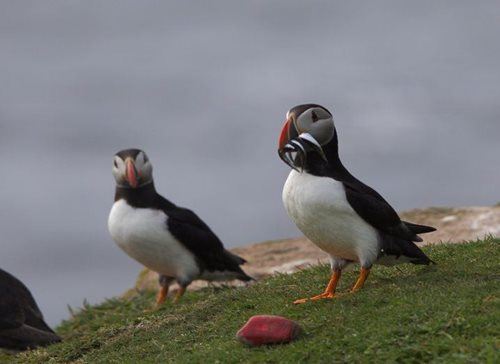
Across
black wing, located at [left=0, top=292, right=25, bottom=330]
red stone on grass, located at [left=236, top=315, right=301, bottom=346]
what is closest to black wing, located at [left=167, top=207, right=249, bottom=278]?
black wing, located at [left=0, top=292, right=25, bottom=330]

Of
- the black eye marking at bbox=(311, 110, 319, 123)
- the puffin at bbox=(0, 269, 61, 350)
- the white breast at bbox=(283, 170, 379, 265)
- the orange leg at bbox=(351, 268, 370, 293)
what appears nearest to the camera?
the white breast at bbox=(283, 170, 379, 265)

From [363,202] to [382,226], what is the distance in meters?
0.36

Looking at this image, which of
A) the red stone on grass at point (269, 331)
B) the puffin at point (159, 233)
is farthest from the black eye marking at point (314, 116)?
the puffin at point (159, 233)

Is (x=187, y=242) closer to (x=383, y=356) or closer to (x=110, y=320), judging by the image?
(x=110, y=320)

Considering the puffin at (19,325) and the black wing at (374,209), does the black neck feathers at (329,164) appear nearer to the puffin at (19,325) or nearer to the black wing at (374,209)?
the black wing at (374,209)

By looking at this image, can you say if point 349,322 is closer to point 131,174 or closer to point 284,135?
point 284,135

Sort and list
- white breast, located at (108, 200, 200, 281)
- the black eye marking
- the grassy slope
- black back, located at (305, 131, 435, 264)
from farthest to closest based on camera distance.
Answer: white breast, located at (108, 200, 200, 281), the black eye marking, black back, located at (305, 131, 435, 264), the grassy slope

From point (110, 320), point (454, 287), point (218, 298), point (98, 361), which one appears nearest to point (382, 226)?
point (454, 287)

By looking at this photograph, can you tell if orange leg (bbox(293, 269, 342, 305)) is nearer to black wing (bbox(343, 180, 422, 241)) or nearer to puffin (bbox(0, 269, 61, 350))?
black wing (bbox(343, 180, 422, 241))

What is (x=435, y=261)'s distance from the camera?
1005 centimetres

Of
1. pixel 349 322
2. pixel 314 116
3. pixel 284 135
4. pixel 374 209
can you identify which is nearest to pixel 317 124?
pixel 314 116

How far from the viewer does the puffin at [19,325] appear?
10266 millimetres

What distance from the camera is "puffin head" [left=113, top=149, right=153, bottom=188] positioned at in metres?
12.1

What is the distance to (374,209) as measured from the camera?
8.69 m
